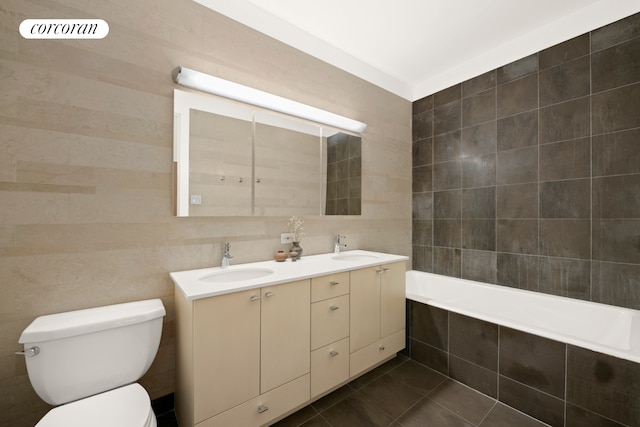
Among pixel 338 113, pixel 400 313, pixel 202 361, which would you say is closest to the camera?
pixel 202 361

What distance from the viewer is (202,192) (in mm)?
1627

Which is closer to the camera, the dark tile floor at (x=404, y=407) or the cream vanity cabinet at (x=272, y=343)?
the cream vanity cabinet at (x=272, y=343)

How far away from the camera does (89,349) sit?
3.67 feet

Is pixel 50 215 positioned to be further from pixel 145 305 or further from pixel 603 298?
pixel 603 298

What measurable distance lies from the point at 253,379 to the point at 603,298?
8.27 ft

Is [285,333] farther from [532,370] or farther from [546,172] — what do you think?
[546,172]

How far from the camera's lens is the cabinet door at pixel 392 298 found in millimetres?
2029

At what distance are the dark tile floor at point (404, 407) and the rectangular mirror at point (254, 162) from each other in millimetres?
1350

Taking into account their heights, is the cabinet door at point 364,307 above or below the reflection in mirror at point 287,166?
below

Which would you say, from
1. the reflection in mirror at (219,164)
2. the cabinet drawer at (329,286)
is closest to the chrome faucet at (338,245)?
the cabinet drawer at (329,286)

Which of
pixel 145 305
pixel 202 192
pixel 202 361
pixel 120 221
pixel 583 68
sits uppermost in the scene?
pixel 583 68

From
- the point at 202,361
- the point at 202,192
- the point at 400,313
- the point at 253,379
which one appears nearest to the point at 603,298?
the point at 400,313

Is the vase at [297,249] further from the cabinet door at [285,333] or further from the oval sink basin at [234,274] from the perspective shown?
the cabinet door at [285,333]

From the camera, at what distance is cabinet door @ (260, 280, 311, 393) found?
53.9 inches
